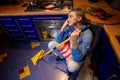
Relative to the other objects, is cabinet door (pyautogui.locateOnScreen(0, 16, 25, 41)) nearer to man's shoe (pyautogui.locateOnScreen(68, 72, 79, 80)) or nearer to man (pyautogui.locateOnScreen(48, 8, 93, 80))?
man (pyautogui.locateOnScreen(48, 8, 93, 80))

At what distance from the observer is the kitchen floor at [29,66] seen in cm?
188

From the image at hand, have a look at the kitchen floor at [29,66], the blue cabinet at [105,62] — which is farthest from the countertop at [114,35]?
the kitchen floor at [29,66]

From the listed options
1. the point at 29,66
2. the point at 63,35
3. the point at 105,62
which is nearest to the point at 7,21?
the point at 29,66

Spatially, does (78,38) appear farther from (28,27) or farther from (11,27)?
(11,27)

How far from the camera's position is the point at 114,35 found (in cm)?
124

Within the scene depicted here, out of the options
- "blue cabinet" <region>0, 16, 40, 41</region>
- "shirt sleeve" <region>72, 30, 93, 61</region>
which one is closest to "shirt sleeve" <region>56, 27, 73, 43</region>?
"shirt sleeve" <region>72, 30, 93, 61</region>

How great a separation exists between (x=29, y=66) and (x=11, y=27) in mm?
752

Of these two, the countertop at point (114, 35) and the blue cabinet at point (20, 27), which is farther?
the blue cabinet at point (20, 27)

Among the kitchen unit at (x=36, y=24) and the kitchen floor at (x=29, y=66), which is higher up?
the kitchen unit at (x=36, y=24)

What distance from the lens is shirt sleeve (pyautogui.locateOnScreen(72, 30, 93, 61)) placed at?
4.54ft

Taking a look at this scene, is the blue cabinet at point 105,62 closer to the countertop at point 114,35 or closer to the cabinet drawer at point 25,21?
the countertop at point 114,35

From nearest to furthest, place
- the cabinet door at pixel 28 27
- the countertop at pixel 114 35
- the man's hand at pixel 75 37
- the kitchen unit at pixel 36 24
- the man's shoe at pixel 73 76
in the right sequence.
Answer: the countertop at pixel 114 35
the man's hand at pixel 75 37
the kitchen unit at pixel 36 24
the man's shoe at pixel 73 76
the cabinet door at pixel 28 27

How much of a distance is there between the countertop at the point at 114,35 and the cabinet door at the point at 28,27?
3.89 ft

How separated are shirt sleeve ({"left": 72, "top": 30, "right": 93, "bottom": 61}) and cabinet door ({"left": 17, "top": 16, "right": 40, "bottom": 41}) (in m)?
0.98
